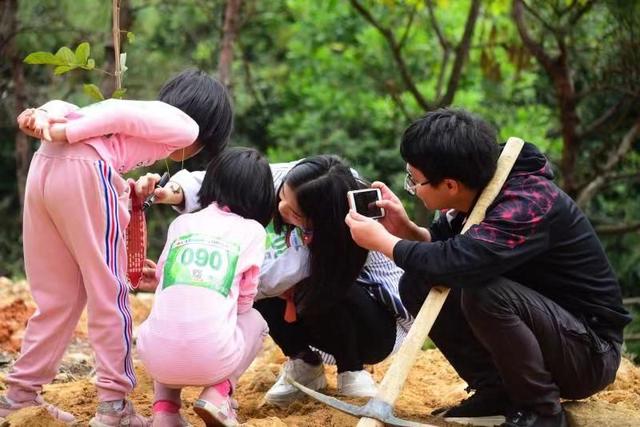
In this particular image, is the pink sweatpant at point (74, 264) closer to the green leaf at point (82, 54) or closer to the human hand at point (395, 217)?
the green leaf at point (82, 54)

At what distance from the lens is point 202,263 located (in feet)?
9.77

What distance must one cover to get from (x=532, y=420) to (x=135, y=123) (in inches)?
58.4

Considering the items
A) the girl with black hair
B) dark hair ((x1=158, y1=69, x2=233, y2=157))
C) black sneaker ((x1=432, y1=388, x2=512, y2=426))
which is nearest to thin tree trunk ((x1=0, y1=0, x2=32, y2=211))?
dark hair ((x1=158, y1=69, x2=233, y2=157))

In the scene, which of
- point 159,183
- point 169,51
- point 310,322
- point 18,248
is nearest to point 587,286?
point 310,322

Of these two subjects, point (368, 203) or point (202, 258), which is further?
point (368, 203)

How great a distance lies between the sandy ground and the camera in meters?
3.16

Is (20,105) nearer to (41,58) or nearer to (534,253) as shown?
(41,58)

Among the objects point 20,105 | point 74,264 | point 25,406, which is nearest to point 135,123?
point 74,264

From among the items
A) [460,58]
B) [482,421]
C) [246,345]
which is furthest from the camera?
[460,58]

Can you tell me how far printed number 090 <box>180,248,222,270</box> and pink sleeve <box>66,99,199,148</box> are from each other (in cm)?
37

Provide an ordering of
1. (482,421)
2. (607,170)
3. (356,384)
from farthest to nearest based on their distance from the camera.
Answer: (607,170), (356,384), (482,421)

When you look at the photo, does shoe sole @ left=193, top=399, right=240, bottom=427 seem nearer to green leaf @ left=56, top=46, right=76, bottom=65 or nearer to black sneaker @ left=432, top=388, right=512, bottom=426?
black sneaker @ left=432, top=388, right=512, bottom=426

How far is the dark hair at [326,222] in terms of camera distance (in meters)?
3.36

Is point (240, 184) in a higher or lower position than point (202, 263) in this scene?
higher
